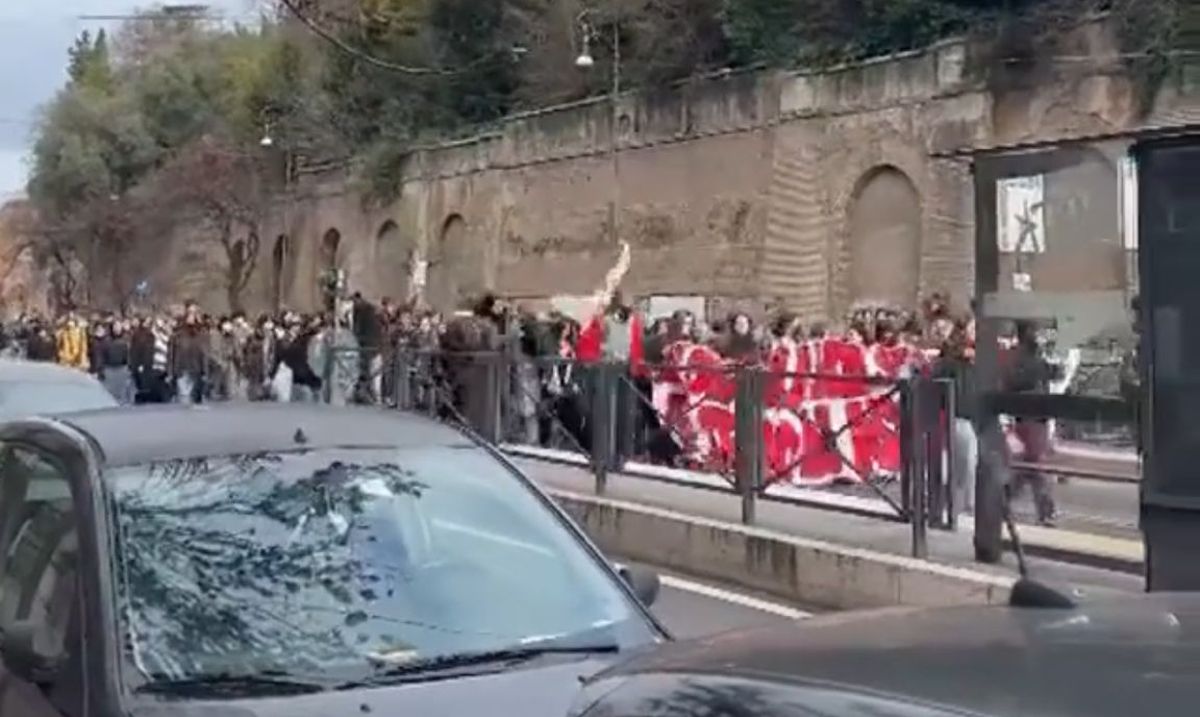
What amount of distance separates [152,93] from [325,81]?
73.0ft

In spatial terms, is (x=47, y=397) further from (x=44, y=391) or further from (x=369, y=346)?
(x=369, y=346)

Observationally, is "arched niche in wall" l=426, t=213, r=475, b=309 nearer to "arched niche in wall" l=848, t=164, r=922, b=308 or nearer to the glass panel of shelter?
"arched niche in wall" l=848, t=164, r=922, b=308

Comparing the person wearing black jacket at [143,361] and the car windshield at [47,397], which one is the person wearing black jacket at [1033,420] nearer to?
the car windshield at [47,397]

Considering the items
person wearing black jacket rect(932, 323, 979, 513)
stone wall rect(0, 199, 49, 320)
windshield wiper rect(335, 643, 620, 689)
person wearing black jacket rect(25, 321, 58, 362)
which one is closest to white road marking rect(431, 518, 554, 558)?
windshield wiper rect(335, 643, 620, 689)

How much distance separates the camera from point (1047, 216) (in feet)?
36.8

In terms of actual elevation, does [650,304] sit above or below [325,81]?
below

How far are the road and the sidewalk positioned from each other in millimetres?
675

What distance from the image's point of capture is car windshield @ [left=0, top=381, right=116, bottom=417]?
12453 millimetres

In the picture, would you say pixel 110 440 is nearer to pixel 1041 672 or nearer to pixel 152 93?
pixel 1041 672

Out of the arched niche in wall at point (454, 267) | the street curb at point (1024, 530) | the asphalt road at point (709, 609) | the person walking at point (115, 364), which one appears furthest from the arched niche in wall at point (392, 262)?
the asphalt road at point (709, 609)

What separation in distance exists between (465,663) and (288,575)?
60 centimetres

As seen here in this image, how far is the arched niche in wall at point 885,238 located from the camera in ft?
102

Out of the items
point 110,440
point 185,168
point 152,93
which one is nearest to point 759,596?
point 110,440

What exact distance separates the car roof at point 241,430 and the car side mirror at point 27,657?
548mm
